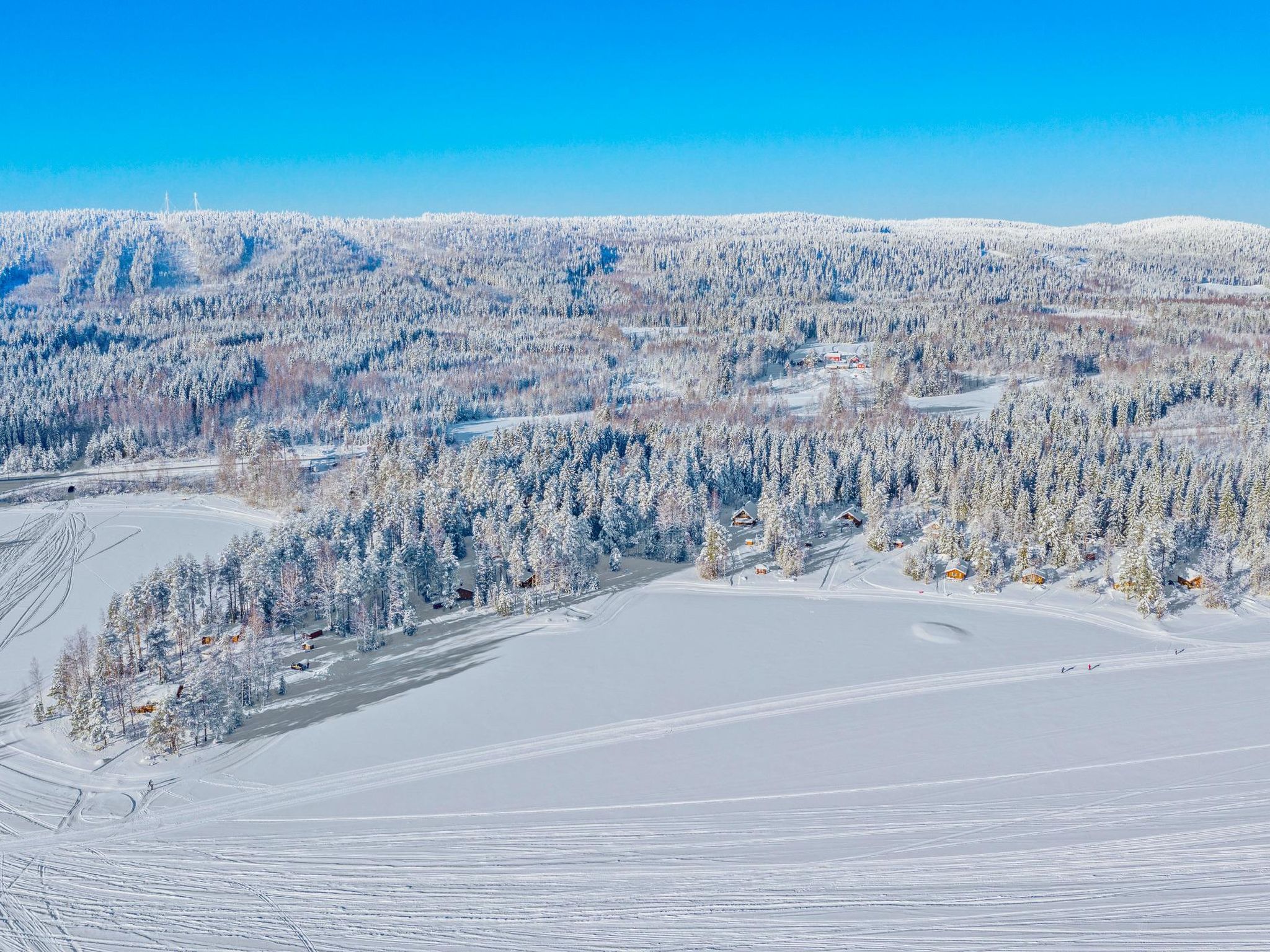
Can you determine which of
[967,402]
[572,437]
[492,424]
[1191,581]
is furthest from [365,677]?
[967,402]

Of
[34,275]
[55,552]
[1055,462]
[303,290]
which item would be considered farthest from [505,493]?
[34,275]

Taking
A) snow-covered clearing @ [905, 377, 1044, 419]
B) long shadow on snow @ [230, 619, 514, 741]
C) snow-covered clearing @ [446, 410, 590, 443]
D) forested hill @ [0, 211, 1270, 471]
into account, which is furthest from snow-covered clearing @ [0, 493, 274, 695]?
snow-covered clearing @ [905, 377, 1044, 419]

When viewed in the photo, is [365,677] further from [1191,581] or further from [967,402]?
[967,402]

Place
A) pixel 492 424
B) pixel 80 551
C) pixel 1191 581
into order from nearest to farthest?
pixel 1191 581
pixel 80 551
pixel 492 424

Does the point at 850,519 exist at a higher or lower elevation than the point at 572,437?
lower

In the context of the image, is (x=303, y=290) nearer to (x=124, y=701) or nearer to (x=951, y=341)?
(x=951, y=341)

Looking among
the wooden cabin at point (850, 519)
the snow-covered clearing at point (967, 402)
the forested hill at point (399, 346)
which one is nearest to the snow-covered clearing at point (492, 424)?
the forested hill at point (399, 346)

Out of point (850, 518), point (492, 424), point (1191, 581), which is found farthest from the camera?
point (492, 424)

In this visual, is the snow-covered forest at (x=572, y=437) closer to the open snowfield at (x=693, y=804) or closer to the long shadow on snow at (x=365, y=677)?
the long shadow on snow at (x=365, y=677)
